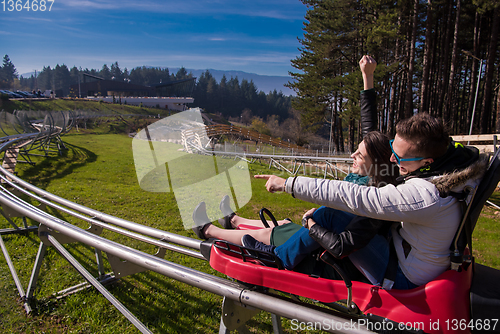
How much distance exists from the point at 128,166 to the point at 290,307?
45.9 ft

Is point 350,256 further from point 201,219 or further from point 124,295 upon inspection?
point 124,295

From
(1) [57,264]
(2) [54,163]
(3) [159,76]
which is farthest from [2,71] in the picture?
(1) [57,264]

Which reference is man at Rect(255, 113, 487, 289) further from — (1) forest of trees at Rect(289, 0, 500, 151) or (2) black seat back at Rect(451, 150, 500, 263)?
(1) forest of trees at Rect(289, 0, 500, 151)

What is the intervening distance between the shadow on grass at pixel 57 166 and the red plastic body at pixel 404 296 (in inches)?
421

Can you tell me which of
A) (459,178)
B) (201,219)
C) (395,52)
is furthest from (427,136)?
(395,52)

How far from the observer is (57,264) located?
4.21 meters

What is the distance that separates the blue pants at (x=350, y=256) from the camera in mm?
1781

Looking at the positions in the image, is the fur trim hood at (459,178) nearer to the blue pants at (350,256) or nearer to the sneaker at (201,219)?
the blue pants at (350,256)

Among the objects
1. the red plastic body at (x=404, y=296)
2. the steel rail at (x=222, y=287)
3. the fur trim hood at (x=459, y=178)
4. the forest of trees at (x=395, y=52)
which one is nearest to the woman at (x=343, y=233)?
the red plastic body at (x=404, y=296)

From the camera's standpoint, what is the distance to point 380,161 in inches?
82.9

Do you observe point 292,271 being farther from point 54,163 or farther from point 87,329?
point 54,163

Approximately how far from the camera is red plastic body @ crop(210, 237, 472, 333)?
4.93 feet

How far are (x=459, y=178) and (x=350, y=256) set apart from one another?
788 millimetres

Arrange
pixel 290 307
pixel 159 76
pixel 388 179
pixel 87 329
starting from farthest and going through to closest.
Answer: pixel 159 76 → pixel 87 329 → pixel 388 179 → pixel 290 307
